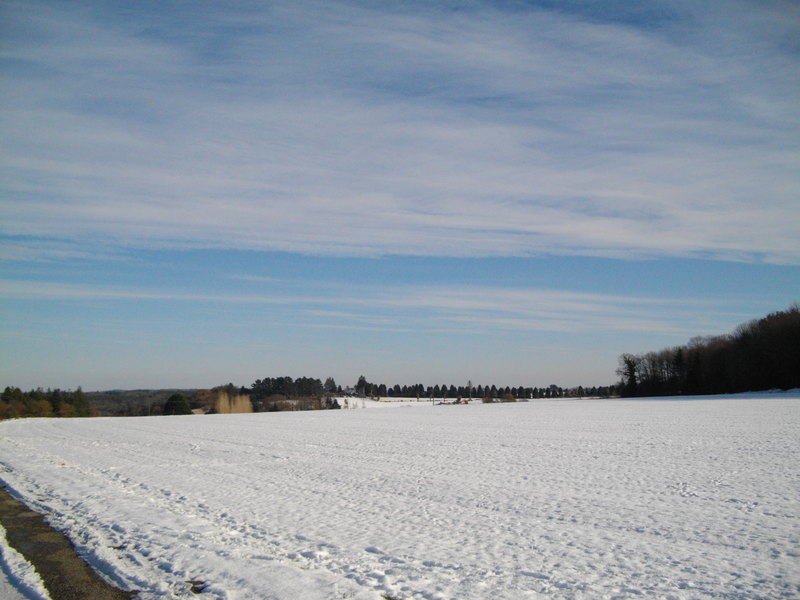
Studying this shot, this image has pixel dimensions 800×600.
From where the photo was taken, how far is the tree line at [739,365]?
80312 mm

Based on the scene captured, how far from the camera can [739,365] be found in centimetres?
8788

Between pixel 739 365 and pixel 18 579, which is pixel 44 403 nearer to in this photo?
pixel 18 579

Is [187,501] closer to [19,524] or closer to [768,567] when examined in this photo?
[19,524]

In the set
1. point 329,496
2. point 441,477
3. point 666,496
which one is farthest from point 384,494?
point 666,496

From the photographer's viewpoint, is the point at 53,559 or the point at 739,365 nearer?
the point at 53,559

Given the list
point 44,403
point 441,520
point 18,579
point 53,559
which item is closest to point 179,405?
point 44,403

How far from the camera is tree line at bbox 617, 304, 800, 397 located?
80.3 metres

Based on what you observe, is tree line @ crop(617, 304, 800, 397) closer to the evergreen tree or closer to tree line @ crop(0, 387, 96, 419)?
the evergreen tree

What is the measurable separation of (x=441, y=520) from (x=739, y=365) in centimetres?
9296

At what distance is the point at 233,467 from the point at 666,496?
12485mm

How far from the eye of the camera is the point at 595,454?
19.0 meters

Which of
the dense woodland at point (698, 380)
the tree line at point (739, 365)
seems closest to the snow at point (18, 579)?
the dense woodland at point (698, 380)

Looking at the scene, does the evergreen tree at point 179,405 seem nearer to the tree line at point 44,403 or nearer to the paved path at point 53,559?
the tree line at point 44,403

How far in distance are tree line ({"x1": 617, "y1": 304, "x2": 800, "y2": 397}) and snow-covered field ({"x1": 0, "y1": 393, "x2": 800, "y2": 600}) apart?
235ft
